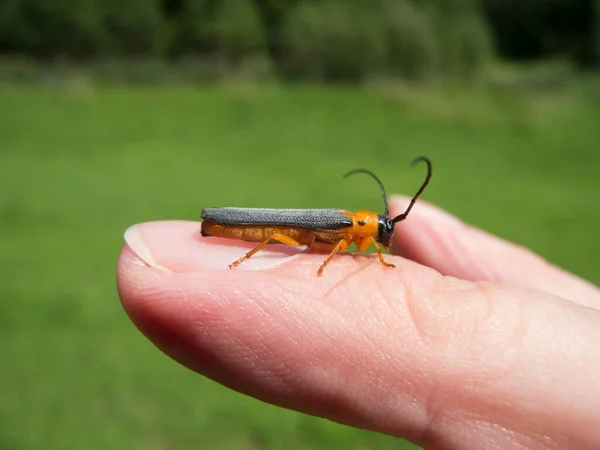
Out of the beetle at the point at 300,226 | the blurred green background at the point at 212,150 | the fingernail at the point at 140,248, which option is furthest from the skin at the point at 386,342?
the blurred green background at the point at 212,150

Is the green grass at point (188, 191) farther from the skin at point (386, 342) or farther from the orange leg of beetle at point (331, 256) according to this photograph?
the skin at point (386, 342)

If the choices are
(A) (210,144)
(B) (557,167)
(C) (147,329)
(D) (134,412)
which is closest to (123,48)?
(A) (210,144)

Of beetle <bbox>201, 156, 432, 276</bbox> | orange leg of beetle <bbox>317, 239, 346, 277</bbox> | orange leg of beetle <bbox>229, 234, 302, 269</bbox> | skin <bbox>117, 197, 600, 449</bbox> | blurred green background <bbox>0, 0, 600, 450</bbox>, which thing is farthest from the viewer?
blurred green background <bbox>0, 0, 600, 450</bbox>

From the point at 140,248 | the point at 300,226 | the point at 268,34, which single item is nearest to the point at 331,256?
the point at 300,226

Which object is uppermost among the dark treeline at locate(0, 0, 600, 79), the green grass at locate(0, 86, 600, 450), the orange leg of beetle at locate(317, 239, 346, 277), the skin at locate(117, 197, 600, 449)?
the dark treeline at locate(0, 0, 600, 79)

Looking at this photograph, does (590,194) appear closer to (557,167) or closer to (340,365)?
(557,167)

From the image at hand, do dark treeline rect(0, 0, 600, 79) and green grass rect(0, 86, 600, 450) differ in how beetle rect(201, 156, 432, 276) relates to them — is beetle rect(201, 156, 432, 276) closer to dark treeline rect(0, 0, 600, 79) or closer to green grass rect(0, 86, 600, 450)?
green grass rect(0, 86, 600, 450)

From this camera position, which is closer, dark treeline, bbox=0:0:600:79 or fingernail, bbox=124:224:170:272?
fingernail, bbox=124:224:170:272

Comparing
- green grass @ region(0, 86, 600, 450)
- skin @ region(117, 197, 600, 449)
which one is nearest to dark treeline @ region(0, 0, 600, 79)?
green grass @ region(0, 86, 600, 450)
